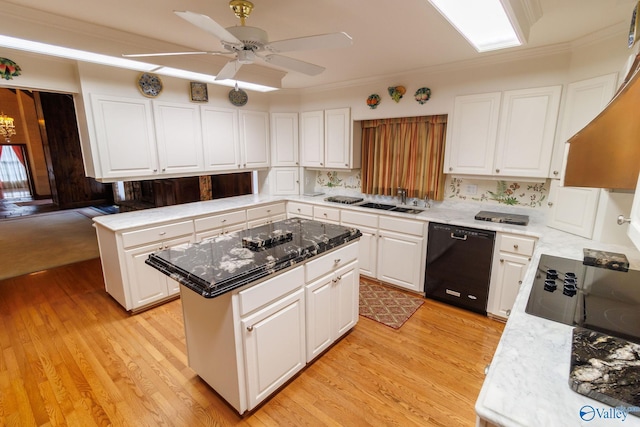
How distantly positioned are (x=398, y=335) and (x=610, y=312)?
1.60 meters

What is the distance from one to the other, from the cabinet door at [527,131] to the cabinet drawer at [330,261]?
1.68 meters

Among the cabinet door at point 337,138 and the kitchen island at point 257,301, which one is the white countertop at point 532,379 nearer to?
the kitchen island at point 257,301

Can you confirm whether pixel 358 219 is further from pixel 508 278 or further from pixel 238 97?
pixel 238 97

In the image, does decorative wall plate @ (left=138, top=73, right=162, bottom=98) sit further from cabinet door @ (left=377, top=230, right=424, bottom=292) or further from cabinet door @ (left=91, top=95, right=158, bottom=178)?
cabinet door @ (left=377, top=230, right=424, bottom=292)

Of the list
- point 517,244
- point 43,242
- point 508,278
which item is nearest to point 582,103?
point 517,244

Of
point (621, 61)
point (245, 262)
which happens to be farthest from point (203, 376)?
point (621, 61)

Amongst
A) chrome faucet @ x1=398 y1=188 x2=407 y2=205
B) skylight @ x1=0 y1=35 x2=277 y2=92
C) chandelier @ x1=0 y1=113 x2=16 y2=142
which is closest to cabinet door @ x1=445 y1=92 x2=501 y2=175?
chrome faucet @ x1=398 y1=188 x2=407 y2=205

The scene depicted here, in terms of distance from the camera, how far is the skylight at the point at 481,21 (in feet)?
5.20

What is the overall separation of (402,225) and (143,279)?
8.79ft

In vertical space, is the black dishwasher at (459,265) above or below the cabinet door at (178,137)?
below

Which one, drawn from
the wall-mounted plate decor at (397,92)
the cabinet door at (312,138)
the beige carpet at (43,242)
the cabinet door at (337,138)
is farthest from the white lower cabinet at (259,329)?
the beige carpet at (43,242)

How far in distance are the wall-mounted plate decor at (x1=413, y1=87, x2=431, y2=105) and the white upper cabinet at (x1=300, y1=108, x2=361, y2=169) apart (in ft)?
2.94

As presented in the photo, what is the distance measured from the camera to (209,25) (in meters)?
1.40

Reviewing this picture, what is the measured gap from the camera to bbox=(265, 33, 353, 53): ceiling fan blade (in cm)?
152
